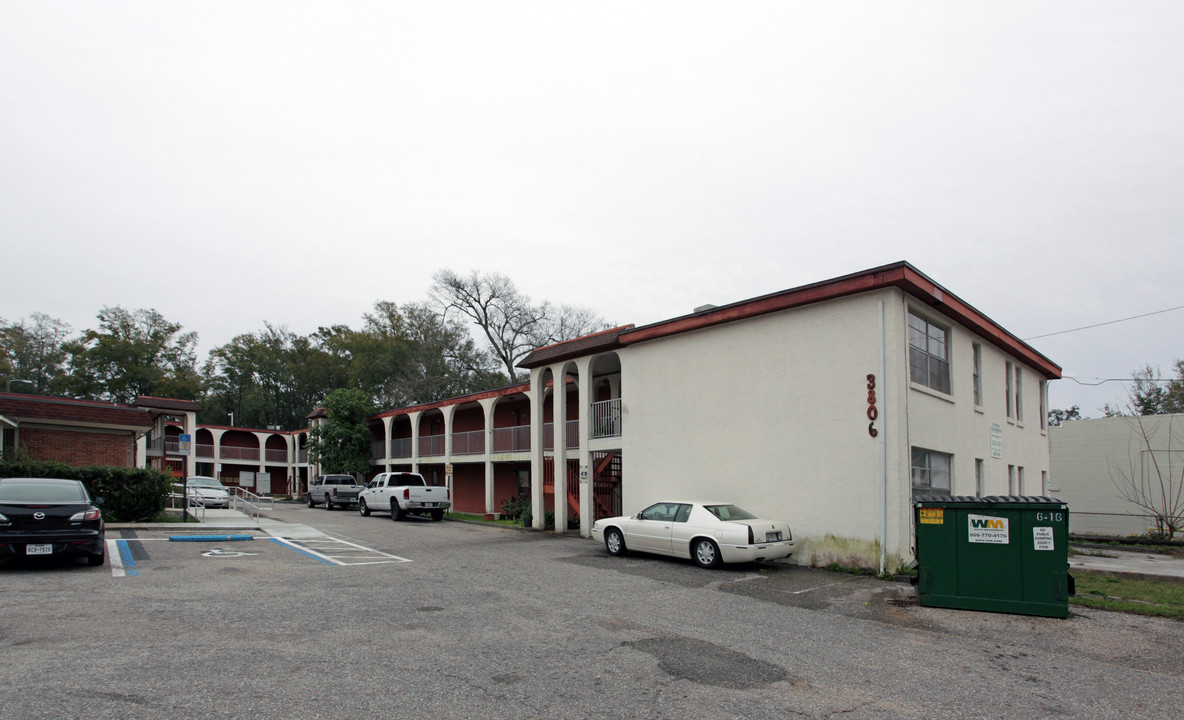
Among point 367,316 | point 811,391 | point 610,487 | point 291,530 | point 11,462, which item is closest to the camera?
point 811,391

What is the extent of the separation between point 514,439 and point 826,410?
49.6 ft

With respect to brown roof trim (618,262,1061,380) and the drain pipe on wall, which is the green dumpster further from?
brown roof trim (618,262,1061,380)

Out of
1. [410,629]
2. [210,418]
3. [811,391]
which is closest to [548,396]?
[811,391]

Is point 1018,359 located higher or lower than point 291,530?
higher

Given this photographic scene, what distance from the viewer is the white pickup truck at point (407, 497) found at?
2514cm

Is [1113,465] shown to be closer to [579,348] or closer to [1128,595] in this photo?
[1128,595]

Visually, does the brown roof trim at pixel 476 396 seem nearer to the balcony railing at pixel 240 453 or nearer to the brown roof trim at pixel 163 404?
the brown roof trim at pixel 163 404

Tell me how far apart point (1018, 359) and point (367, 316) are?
181 feet

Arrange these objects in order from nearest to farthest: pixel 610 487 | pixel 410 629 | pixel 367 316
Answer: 1. pixel 410 629
2. pixel 610 487
3. pixel 367 316

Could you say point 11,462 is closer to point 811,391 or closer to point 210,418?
point 811,391

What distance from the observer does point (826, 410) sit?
13.7 meters

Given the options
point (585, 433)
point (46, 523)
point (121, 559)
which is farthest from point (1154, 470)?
point (46, 523)

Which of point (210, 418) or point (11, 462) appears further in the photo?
point (210, 418)

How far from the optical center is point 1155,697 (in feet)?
20.0
